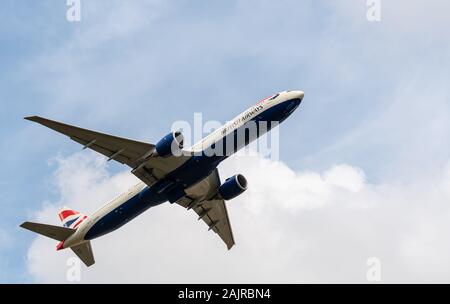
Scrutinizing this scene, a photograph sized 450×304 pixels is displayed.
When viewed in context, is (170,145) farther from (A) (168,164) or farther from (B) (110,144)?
(B) (110,144)

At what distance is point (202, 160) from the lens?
61.0 metres

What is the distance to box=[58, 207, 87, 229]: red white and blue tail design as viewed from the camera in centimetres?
7166

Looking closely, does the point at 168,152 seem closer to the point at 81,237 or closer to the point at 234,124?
the point at 234,124

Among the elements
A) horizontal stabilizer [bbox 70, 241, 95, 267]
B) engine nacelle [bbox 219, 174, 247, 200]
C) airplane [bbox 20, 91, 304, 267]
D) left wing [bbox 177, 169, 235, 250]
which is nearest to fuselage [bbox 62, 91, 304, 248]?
airplane [bbox 20, 91, 304, 267]

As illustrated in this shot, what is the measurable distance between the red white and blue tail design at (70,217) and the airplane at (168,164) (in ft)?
0.92

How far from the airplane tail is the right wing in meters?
11.6

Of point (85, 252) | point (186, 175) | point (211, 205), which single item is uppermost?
point (211, 205)

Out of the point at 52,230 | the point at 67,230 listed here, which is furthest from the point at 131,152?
the point at 52,230

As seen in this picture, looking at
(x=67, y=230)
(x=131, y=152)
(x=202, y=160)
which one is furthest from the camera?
(x=67, y=230)

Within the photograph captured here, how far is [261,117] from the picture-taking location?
59844mm

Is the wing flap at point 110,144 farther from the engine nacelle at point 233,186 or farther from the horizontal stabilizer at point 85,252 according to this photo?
the horizontal stabilizer at point 85,252

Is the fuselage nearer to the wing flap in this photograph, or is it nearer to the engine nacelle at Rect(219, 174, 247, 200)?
the wing flap

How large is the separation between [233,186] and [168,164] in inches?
347
